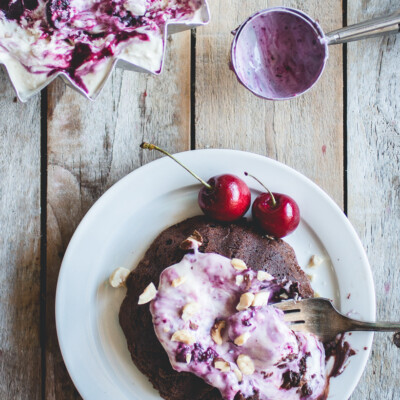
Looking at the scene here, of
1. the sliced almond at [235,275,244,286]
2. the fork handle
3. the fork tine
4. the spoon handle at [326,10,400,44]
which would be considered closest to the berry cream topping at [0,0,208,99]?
the spoon handle at [326,10,400,44]

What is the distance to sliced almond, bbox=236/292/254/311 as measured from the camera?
119cm

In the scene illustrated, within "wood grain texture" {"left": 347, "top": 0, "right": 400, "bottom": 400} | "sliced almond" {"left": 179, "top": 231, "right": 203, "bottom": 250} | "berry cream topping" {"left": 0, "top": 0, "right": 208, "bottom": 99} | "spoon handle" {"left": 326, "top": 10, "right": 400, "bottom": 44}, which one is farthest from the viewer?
"wood grain texture" {"left": 347, "top": 0, "right": 400, "bottom": 400}

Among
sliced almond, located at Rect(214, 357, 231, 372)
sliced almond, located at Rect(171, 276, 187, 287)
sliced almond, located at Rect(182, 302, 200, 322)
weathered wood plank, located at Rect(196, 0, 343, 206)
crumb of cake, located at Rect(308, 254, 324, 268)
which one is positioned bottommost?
sliced almond, located at Rect(214, 357, 231, 372)

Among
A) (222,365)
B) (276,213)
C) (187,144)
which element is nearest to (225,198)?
(276,213)

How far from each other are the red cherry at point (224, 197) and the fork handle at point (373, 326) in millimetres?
390

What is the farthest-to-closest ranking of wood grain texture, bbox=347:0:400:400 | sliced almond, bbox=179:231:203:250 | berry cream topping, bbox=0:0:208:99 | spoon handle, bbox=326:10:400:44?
wood grain texture, bbox=347:0:400:400 → spoon handle, bbox=326:10:400:44 → sliced almond, bbox=179:231:203:250 → berry cream topping, bbox=0:0:208:99

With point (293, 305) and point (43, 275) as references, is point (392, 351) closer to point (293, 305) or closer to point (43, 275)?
point (293, 305)

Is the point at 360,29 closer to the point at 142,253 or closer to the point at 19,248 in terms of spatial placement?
the point at 142,253

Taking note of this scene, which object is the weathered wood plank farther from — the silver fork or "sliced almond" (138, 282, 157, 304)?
"sliced almond" (138, 282, 157, 304)

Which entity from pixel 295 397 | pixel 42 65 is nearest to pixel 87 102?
pixel 42 65

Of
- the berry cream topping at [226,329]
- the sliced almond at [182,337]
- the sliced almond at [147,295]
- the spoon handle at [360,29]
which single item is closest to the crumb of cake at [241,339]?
the berry cream topping at [226,329]

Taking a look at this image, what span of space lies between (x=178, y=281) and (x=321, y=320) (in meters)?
0.38

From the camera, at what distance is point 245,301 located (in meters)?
1.19

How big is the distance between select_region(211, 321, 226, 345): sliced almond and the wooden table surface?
0.45 meters
